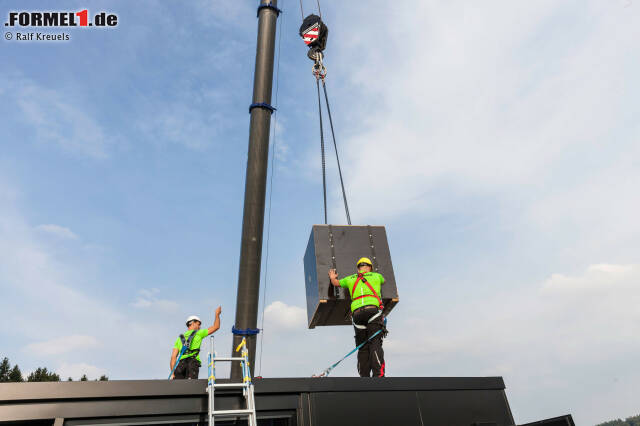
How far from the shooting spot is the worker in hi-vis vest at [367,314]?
682cm

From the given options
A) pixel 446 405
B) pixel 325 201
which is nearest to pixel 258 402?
pixel 446 405

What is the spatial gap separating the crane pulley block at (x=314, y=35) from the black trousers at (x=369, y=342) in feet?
25.5

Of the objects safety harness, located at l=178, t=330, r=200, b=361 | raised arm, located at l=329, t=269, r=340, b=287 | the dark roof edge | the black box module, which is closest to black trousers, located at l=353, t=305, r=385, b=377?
the black box module

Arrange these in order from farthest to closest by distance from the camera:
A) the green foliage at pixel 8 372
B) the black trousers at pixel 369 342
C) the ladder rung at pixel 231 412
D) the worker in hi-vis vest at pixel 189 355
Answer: the green foliage at pixel 8 372 < the worker in hi-vis vest at pixel 189 355 < the black trousers at pixel 369 342 < the ladder rung at pixel 231 412

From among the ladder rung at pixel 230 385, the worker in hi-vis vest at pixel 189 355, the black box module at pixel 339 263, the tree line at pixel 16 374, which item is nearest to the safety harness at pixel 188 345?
the worker in hi-vis vest at pixel 189 355

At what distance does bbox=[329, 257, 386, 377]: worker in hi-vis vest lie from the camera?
6.82 meters

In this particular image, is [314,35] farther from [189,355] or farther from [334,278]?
[189,355]

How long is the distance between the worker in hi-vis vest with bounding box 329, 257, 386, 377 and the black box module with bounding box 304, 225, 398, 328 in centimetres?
27

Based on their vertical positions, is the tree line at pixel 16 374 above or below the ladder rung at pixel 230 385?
above

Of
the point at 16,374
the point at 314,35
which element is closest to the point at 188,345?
the point at 314,35

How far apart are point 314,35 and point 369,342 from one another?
8677 millimetres

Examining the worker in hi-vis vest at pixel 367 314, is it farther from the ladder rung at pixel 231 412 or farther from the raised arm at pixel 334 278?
the ladder rung at pixel 231 412

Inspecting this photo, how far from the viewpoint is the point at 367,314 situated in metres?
6.93

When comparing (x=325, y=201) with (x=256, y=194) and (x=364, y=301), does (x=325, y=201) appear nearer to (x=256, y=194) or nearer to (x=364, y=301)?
(x=256, y=194)
